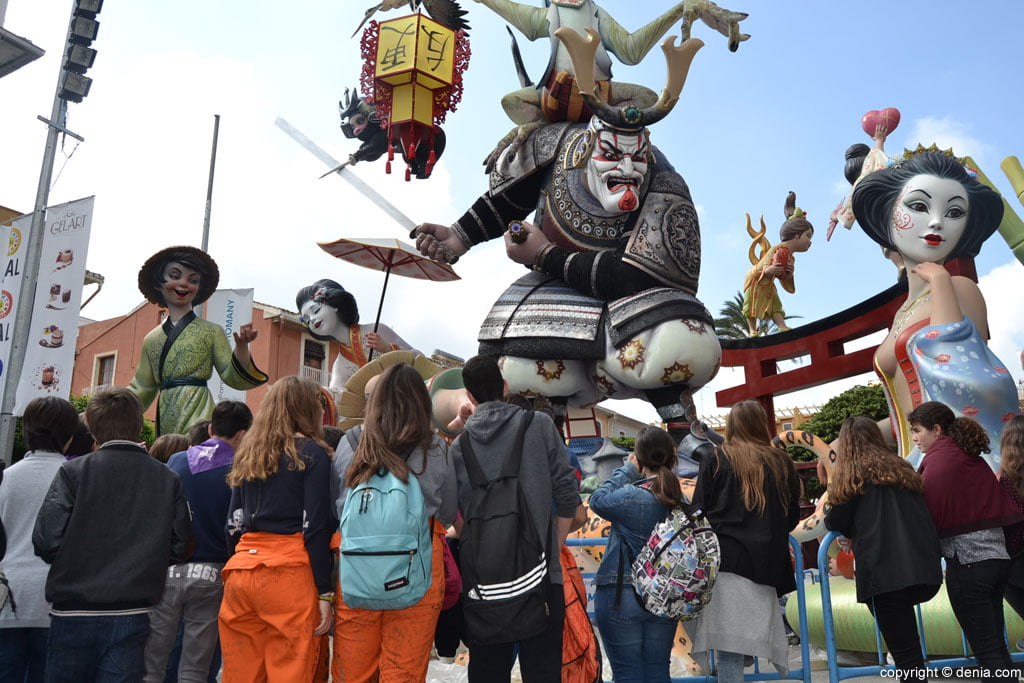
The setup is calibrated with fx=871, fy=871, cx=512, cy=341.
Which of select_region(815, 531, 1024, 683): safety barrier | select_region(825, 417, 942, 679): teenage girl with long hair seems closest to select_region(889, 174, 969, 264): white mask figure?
select_region(815, 531, 1024, 683): safety barrier

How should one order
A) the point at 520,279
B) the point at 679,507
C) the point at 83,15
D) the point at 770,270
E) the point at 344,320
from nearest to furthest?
the point at 679,507 < the point at 520,279 < the point at 344,320 < the point at 83,15 < the point at 770,270

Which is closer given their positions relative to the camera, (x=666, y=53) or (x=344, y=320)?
(x=666, y=53)

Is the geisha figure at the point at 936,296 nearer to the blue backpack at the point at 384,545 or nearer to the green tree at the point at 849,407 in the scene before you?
the blue backpack at the point at 384,545

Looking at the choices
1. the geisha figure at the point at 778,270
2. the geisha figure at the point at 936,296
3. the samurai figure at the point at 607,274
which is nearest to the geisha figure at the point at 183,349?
the samurai figure at the point at 607,274

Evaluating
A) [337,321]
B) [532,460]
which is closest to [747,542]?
[532,460]

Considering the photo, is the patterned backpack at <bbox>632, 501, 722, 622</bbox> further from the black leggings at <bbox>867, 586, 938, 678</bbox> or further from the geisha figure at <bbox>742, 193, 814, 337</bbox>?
the geisha figure at <bbox>742, 193, 814, 337</bbox>

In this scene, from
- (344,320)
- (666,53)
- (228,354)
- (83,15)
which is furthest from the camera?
(83,15)

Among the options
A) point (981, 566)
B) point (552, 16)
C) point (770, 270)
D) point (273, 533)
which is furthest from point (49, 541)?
point (770, 270)

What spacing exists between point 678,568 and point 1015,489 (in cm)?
148

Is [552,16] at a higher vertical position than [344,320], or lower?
higher

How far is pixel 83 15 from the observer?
8789 millimetres

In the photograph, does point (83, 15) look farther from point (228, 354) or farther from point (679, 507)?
point (679, 507)

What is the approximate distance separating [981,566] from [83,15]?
922 cm

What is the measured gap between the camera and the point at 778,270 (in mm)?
10211
